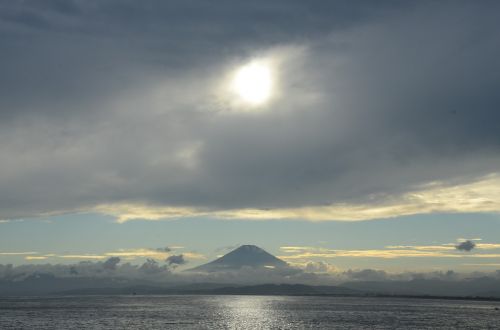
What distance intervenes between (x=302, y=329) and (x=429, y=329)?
4719 centimetres

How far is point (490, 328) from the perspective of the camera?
635ft

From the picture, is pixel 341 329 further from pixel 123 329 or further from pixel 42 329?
pixel 42 329

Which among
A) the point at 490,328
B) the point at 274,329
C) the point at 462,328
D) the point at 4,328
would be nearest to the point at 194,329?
the point at 274,329

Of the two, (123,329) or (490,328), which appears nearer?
(123,329)

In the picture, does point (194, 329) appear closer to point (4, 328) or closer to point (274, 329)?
point (274, 329)

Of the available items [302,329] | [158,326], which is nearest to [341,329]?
[302,329]

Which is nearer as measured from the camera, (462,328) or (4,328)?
(4,328)

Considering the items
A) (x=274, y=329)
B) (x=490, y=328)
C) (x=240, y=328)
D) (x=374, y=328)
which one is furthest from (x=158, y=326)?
(x=490, y=328)

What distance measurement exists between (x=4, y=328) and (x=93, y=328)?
2884cm

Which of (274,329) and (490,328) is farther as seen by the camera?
(490,328)

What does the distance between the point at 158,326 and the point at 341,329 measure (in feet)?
205

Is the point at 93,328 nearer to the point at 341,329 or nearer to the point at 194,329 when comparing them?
the point at 194,329

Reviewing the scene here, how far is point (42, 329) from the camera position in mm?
169625

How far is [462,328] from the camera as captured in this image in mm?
190500
